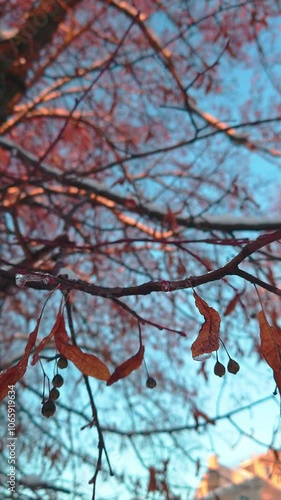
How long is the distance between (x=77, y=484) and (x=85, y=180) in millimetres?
1970

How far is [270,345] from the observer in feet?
2.58

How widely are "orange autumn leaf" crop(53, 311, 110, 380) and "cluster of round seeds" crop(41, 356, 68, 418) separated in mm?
154

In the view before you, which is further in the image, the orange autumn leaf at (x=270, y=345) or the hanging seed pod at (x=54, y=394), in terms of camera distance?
the hanging seed pod at (x=54, y=394)

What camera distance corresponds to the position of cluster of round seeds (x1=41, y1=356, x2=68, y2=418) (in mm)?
974

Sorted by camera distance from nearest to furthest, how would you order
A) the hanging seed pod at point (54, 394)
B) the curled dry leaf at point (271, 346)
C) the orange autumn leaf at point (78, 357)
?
1. the curled dry leaf at point (271, 346)
2. the orange autumn leaf at point (78, 357)
3. the hanging seed pod at point (54, 394)

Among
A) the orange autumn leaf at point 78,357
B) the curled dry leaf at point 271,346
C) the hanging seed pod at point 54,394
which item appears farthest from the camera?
the hanging seed pod at point 54,394

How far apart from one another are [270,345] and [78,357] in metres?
0.34

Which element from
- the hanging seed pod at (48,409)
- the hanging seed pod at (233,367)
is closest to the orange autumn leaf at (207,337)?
the hanging seed pod at (233,367)

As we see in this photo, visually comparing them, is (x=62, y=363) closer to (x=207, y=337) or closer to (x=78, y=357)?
(x=78, y=357)

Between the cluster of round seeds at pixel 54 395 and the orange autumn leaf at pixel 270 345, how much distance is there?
0.44m

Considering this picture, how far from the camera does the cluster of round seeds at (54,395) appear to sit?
97cm

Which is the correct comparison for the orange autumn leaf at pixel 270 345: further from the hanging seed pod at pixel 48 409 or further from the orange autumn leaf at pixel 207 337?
the hanging seed pod at pixel 48 409

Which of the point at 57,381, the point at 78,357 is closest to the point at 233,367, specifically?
the point at 78,357

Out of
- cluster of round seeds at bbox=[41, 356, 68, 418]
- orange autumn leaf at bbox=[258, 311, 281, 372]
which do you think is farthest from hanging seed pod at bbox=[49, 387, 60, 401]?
orange autumn leaf at bbox=[258, 311, 281, 372]
